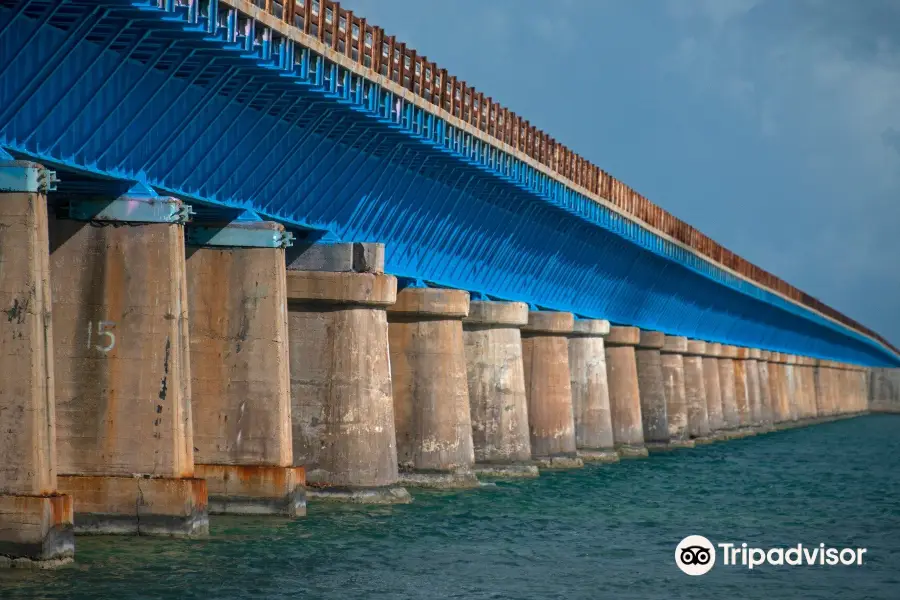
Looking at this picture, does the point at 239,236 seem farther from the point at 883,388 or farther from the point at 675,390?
the point at 883,388

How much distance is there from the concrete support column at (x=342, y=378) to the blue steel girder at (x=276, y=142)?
1.37m

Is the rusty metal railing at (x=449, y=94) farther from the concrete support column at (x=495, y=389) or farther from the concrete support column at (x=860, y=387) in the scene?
the concrete support column at (x=860, y=387)

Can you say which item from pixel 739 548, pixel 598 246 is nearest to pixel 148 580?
pixel 739 548

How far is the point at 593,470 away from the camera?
50.7 m

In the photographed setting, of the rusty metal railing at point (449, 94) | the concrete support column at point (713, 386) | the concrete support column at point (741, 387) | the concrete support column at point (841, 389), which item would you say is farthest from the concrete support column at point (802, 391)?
the rusty metal railing at point (449, 94)

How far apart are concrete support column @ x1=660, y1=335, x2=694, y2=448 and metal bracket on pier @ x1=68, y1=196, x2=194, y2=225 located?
46775mm

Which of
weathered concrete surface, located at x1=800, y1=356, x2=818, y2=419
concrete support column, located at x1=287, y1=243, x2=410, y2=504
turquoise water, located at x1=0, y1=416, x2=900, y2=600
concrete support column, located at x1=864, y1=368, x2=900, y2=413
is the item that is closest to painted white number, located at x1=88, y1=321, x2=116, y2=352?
turquoise water, located at x1=0, y1=416, x2=900, y2=600

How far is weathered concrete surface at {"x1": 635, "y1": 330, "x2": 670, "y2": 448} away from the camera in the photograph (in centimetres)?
6688

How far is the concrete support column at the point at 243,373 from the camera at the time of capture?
30141 mm

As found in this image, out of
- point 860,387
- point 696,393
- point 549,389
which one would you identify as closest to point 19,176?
point 549,389

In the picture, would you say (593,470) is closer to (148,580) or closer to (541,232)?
(541,232)

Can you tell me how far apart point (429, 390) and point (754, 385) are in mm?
63610

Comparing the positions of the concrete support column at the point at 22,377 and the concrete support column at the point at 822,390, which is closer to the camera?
the concrete support column at the point at 22,377

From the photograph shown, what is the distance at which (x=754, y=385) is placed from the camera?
3927 inches
